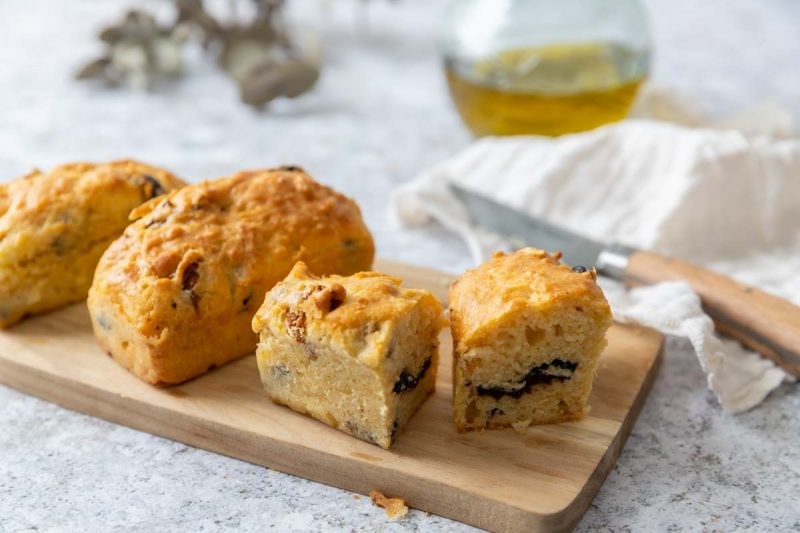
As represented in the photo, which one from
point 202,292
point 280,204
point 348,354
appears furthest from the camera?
point 280,204

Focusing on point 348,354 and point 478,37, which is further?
point 478,37

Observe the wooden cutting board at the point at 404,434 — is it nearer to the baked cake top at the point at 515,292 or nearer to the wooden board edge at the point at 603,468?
the wooden board edge at the point at 603,468

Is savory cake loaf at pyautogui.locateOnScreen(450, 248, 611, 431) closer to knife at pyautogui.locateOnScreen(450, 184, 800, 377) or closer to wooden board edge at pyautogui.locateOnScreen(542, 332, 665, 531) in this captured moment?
wooden board edge at pyautogui.locateOnScreen(542, 332, 665, 531)

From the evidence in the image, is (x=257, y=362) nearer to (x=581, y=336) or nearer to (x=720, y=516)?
(x=581, y=336)

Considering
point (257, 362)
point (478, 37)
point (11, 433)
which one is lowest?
point (11, 433)

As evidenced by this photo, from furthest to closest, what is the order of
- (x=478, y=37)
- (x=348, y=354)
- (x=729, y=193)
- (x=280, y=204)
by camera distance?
(x=478, y=37), (x=729, y=193), (x=280, y=204), (x=348, y=354)

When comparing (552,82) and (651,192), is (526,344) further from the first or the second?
(552,82)

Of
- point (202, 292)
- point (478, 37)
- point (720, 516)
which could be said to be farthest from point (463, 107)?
point (720, 516)
